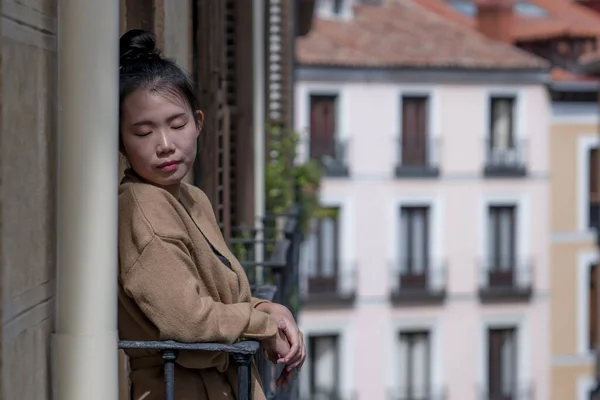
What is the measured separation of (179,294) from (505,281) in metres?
33.1

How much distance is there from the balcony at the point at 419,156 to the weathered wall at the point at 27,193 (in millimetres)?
32332

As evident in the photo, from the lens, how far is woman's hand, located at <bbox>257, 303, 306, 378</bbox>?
3.50 metres

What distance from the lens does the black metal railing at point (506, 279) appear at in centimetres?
3531

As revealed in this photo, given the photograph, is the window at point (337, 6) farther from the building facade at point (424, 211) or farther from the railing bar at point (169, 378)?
the railing bar at point (169, 378)

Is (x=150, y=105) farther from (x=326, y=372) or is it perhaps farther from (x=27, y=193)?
(x=326, y=372)

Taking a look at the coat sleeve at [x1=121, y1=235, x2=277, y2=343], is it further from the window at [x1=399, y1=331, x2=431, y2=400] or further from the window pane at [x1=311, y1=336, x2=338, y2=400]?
the window at [x1=399, y1=331, x2=431, y2=400]

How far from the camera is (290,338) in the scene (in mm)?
3514

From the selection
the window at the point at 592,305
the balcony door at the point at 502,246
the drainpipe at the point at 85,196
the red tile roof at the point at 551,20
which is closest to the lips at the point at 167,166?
the drainpipe at the point at 85,196

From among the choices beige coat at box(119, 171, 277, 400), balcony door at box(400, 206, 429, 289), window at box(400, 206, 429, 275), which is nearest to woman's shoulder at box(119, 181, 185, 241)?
beige coat at box(119, 171, 277, 400)

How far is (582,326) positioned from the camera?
36156 millimetres

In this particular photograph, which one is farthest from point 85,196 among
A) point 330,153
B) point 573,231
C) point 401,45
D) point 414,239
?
point 573,231

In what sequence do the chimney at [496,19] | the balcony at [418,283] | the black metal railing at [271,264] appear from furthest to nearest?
the chimney at [496,19] < the balcony at [418,283] < the black metal railing at [271,264]

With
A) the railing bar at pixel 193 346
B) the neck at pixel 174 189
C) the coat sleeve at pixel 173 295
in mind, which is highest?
the neck at pixel 174 189

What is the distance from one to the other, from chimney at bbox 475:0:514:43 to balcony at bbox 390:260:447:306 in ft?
20.7
